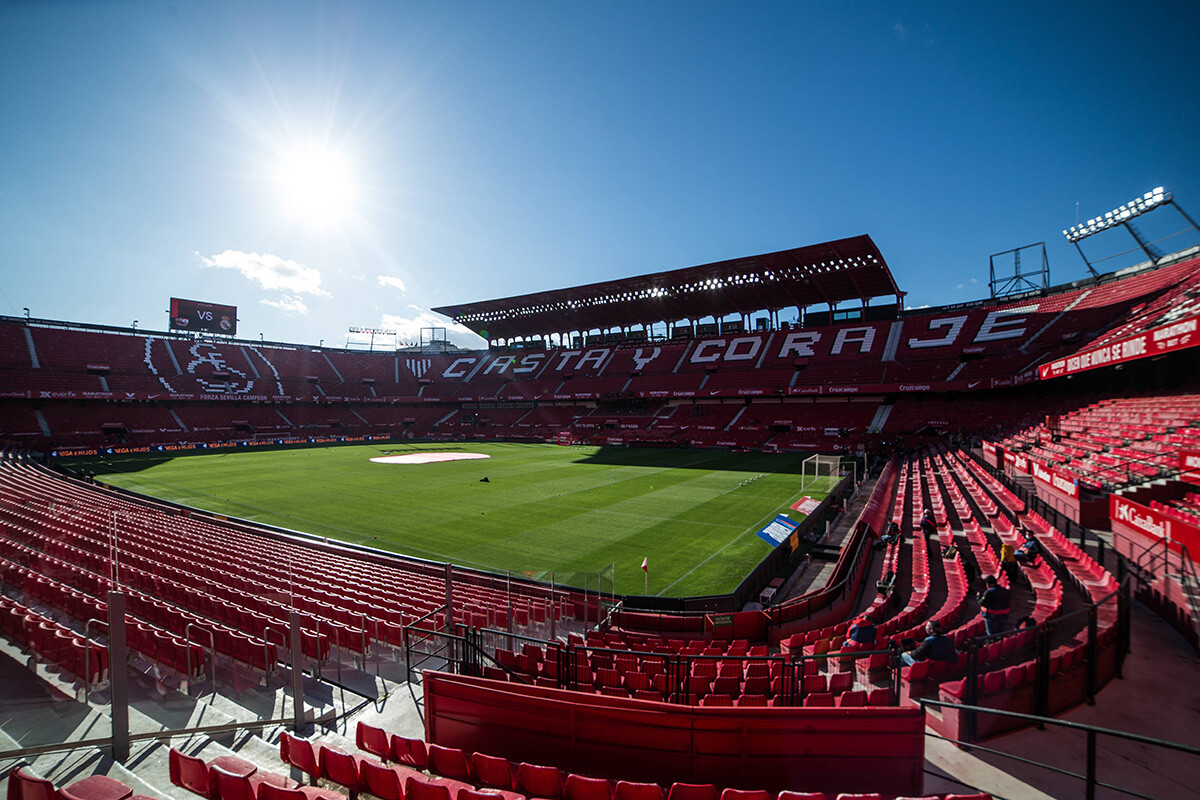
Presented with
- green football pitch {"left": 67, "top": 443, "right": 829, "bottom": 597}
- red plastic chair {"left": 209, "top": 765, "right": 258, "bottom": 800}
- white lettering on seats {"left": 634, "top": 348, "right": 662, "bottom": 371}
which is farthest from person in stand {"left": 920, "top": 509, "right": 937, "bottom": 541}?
white lettering on seats {"left": 634, "top": 348, "right": 662, "bottom": 371}

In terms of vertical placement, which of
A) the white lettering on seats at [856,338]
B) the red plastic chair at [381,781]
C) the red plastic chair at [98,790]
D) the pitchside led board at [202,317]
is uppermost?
the pitchside led board at [202,317]

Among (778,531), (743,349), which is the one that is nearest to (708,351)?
(743,349)

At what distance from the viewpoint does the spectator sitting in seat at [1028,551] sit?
11.0m

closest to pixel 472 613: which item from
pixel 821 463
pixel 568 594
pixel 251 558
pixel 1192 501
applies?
pixel 568 594

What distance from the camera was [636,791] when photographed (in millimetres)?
3924

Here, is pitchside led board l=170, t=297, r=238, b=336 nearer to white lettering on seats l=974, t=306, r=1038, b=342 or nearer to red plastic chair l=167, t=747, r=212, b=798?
red plastic chair l=167, t=747, r=212, b=798

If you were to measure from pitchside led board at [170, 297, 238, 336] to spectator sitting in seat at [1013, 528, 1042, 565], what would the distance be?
7516cm

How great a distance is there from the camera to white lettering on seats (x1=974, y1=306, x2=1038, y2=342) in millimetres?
41031

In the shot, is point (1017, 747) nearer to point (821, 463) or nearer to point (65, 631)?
point (65, 631)

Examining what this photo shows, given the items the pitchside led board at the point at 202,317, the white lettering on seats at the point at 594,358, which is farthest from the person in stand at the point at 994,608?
the pitchside led board at the point at 202,317

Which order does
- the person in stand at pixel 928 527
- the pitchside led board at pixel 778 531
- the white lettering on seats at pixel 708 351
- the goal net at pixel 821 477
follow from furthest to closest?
the white lettering on seats at pixel 708 351
the goal net at pixel 821 477
the person in stand at pixel 928 527
the pitchside led board at pixel 778 531

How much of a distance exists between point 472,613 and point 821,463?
24.0 meters

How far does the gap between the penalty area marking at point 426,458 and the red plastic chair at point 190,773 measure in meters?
34.4

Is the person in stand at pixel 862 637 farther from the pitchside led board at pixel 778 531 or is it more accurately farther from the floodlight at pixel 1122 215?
the floodlight at pixel 1122 215
